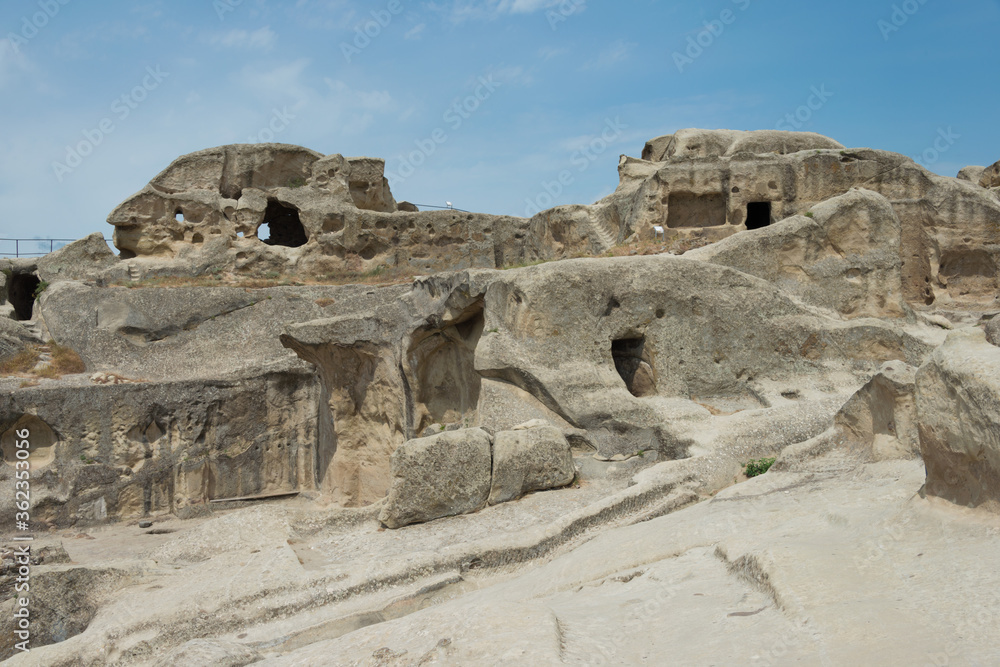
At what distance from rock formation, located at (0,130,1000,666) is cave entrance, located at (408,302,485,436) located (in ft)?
0.15

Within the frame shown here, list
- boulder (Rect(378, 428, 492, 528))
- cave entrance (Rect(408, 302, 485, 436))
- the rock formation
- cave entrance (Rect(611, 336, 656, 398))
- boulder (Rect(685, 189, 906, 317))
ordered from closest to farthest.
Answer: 1. the rock formation
2. boulder (Rect(378, 428, 492, 528))
3. cave entrance (Rect(611, 336, 656, 398))
4. boulder (Rect(685, 189, 906, 317))
5. cave entrance (Rect(408, 302, 485, 436))

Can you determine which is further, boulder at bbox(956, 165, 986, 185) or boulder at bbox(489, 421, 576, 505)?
boulder at bbox(956, 165, 986, 185)

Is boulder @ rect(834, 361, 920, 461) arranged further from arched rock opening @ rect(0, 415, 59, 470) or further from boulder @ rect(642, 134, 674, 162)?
boulder @ rect(642, 134, 674, 162)

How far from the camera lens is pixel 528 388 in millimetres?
9109

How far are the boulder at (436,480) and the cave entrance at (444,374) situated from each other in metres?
3.58

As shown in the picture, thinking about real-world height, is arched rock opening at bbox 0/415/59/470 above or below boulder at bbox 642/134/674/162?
below

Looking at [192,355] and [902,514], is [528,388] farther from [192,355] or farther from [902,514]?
[192,355]

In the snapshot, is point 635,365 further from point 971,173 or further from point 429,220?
point 971,173

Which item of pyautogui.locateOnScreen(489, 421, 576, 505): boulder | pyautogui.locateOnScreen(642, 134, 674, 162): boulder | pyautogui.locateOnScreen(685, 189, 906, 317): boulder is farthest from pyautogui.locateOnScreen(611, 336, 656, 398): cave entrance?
pyautogui.locateOnScreen(642, 134, 674, 162): boulder

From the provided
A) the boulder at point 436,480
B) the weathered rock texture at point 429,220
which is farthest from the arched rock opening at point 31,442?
the boulder at point 436,480

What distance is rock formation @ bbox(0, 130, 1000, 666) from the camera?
11.7 feet

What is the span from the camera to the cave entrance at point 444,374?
1127 centimetres

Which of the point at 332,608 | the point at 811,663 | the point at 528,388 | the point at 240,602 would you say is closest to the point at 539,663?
the point at 811,663

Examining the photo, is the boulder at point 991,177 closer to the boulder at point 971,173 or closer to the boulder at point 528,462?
the boulder at point 971,173
